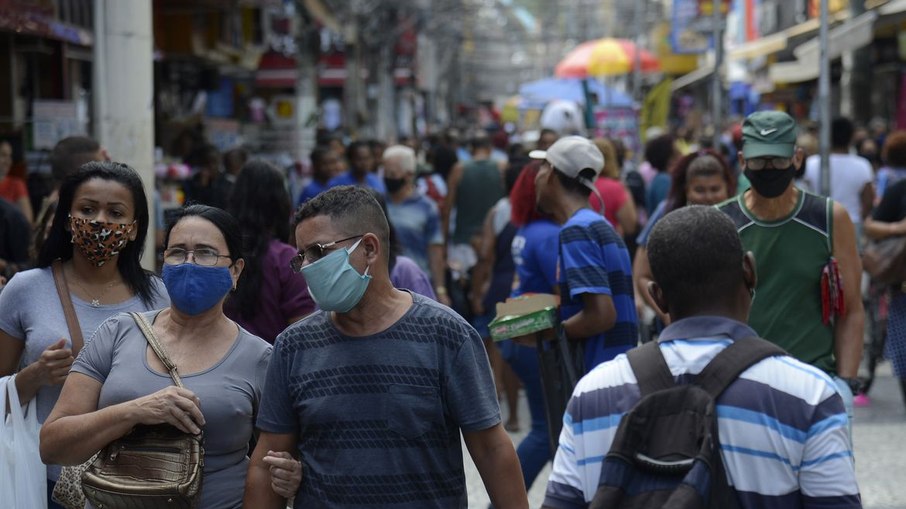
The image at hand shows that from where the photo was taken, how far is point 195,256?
420cm

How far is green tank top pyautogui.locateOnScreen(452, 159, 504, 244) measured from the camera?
1195 centimetres

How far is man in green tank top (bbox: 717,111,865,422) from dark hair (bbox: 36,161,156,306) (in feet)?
7.67

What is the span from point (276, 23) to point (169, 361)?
73.6ft

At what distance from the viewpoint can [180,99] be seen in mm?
20562

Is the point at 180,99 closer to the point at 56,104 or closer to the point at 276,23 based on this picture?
the point at 276,23

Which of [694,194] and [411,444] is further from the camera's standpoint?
[694,194]

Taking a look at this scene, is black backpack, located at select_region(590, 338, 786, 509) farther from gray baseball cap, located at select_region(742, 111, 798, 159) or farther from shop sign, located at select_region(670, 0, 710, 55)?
shop sign, located at select_region(670, 0, 710, 55)

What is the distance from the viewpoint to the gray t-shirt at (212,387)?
3.97 metres

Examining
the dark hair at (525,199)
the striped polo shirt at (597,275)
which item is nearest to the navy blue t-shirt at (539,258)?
the dark hair at (525,199)

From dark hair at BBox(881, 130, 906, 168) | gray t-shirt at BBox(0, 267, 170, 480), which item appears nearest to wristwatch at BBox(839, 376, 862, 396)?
gray t-shirt at BBox(0, 267, 170, 480)

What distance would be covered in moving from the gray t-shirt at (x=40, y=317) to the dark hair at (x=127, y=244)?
0.12 m

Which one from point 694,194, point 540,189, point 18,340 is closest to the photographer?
point 18,340

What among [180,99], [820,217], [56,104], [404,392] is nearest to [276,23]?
[180,99]

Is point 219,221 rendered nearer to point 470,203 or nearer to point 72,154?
point 72,154
